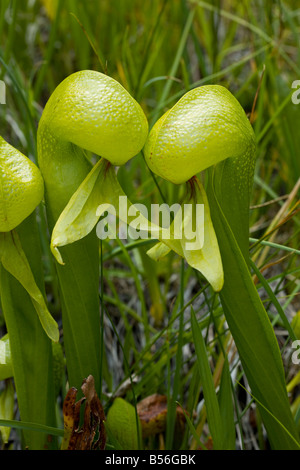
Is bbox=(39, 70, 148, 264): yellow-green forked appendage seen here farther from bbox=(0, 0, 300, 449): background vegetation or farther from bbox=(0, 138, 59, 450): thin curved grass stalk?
bbox=(0, 0, 300, 449): background vegetation

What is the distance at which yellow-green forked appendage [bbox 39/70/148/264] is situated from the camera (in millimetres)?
557

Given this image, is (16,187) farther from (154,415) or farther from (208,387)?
(154,415)

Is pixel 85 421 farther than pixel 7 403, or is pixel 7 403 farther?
pixel 7 403

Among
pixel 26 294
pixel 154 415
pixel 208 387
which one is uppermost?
pixel 26 294

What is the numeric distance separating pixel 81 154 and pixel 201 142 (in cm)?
17

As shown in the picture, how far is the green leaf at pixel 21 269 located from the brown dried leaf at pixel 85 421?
0.28 feet

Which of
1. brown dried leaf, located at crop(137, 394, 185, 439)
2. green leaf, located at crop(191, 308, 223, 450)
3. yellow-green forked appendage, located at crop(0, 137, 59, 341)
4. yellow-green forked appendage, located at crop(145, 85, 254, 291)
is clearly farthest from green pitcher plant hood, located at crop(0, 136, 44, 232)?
brown dried leaf, located at crop(137, 394, 185, 439)

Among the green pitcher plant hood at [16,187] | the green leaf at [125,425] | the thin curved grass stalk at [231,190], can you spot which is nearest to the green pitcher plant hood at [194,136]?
the thin curved grass stalk at [231,190]

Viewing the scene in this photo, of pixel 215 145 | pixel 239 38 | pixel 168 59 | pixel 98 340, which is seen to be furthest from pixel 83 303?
pixel 239 38

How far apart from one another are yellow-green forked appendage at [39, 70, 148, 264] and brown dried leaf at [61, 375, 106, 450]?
21 centimetres

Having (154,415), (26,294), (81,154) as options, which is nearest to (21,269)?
(26,294)

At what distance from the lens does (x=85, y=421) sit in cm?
68
